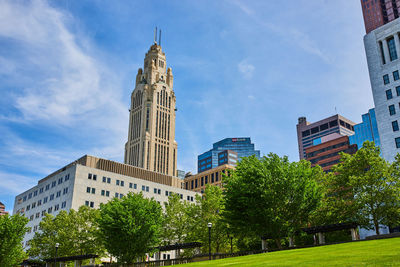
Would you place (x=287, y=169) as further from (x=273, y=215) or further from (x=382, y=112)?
(x=382, y=112)

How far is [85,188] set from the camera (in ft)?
314

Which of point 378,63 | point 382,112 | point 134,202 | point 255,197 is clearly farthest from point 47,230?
point 378,63

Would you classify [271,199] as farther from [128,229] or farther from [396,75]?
[396,75]

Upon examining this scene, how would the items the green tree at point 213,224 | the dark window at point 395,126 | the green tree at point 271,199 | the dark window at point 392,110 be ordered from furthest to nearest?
the dark window at point 392,110, the dark window at point 395,126, the green tree at point 213,224, the green tree at point 271,199

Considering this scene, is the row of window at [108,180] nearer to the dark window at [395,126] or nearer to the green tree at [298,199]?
the green tree at [298,199]

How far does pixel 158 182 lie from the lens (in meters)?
124

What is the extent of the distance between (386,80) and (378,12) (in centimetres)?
2914

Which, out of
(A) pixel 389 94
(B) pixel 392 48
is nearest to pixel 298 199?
(A) pixel 389 94

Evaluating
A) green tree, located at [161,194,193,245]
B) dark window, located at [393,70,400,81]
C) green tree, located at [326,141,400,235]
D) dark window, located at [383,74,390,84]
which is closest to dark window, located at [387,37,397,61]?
dark window, located at [393,70,400,81]

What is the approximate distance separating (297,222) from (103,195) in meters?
61.6

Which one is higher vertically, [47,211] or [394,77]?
[394,77]

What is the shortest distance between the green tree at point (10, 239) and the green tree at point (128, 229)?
18.9 m

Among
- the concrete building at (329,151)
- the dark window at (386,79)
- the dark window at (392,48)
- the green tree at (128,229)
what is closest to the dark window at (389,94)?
the dark window at (386,79)

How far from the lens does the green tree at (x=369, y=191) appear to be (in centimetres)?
5366
